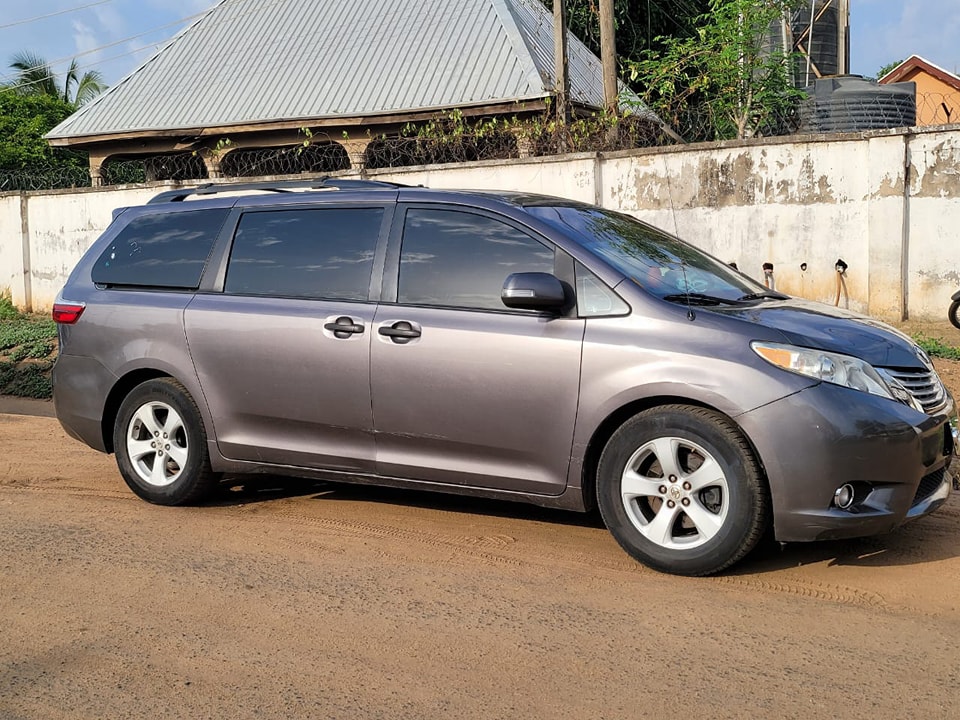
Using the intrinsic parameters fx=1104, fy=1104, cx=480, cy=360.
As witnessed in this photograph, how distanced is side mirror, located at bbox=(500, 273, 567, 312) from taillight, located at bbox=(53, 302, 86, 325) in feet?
9.67

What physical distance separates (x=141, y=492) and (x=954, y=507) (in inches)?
181

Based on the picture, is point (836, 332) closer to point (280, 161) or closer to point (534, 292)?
point (534, 292)

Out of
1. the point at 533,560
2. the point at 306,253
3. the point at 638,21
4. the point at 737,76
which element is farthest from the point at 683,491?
the point at 638,21

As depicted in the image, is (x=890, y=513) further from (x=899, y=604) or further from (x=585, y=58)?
(x=585, y=58)

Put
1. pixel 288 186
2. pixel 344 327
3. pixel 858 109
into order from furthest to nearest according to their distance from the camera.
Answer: pixel 858 109
pixel 288 186
pixel 344 327

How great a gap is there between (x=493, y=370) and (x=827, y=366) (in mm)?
1528

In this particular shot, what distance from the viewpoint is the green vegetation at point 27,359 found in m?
11.8

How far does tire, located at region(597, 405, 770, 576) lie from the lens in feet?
15.5

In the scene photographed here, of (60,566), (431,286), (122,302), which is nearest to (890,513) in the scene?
(431,286)

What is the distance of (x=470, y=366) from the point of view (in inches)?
210

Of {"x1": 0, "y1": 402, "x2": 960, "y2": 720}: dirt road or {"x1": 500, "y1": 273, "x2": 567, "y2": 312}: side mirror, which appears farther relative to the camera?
{"x1": 500, "y1": 273, "x2": 567, "y2": 312}: side mirror

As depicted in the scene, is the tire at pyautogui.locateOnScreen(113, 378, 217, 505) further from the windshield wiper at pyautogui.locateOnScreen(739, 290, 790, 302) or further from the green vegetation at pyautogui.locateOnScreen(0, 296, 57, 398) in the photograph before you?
the green vegetation at pyautogui.locateOnScreen(0, 296, 57, 398)

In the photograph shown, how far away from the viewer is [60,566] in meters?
5.20

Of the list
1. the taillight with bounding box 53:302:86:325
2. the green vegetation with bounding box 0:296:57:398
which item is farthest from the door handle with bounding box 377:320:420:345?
the green vegetation with bounding box 0:296:57:398
